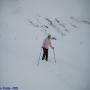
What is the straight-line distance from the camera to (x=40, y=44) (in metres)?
2.40

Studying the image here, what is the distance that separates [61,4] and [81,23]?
0.34 m

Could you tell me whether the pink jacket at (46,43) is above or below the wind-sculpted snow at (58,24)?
below

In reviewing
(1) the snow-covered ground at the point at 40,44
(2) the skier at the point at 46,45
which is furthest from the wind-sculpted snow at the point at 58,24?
(2) the skier at the point at 46,45

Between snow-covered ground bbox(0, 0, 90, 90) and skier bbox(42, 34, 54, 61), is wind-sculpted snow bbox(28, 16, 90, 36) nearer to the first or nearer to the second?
snow-covered ground bbox(0, 0, 90, 90)

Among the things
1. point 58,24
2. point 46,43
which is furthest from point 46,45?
point 58,24

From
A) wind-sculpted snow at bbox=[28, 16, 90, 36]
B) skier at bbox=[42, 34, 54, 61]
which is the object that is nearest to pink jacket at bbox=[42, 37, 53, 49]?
skier at bbox=[42, 34, 54, 61]

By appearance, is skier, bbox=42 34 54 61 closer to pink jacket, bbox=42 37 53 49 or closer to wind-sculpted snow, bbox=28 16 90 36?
pink jacket, bbox=42 37 53 49

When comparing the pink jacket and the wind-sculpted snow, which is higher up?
the wind-sculpted snow

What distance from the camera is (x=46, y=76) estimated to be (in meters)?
2.38

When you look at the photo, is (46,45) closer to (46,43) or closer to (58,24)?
(46,43)

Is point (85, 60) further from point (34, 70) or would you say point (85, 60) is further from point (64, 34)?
point (34, 70)

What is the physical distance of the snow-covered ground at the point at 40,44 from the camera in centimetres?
236

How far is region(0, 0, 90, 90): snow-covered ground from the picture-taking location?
2363mm

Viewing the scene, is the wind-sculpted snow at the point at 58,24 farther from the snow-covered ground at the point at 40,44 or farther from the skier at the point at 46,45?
the skier at the point at 46,45
